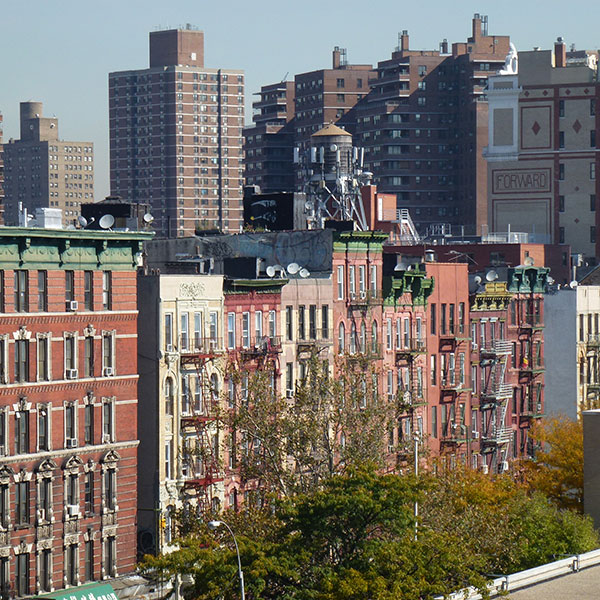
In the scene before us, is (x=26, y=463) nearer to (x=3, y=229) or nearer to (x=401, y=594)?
(x=3, y=229)

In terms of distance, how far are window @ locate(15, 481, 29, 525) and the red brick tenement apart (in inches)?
1.8

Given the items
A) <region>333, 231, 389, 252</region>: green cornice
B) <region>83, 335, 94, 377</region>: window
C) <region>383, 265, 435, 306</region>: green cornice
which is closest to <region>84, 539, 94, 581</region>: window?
<region>83, 335, 94, 377</region>: window

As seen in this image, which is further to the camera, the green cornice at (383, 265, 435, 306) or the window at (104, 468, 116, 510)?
the green cornice at (383, 265, 435, 306)

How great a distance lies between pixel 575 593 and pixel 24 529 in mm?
28730

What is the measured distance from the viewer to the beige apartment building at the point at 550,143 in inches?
7618

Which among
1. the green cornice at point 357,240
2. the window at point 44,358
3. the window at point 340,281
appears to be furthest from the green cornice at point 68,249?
the window at point 340,281

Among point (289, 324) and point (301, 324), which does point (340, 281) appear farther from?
point (289, 324)

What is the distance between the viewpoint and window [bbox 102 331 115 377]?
284ft

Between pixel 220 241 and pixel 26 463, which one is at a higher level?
pixel 220 241

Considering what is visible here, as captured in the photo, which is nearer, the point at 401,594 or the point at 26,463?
the point at 401,594

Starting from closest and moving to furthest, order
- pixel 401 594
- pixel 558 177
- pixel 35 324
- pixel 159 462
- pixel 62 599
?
pixel 401 594 < pixel 62 599 < pixel 35 324 < pixel 159 462 < pixel 558 177

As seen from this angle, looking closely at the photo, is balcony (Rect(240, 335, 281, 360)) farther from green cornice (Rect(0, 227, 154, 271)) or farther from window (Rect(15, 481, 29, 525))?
window (Rect(15, 481, 29, 525))

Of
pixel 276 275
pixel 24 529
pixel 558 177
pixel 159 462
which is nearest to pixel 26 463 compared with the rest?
pixel 24 529

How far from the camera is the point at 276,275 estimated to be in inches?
4050
